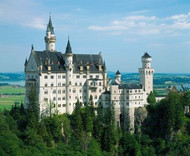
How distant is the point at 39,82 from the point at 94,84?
15760mm

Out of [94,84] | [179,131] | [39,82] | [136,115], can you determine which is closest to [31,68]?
[39,82]

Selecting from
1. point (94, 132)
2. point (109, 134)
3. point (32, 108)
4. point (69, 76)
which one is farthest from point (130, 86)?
point (32, 108)

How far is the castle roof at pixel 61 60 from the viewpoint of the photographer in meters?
86.0

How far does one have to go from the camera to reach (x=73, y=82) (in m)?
89.7

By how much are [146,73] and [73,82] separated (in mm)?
23325

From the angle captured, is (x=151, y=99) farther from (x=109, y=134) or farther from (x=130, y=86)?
(x=109, y=134)

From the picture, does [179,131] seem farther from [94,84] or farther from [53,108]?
[53,108]

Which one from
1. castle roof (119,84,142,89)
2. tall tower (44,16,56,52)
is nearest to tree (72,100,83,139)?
castle roof (119,84,142,89)

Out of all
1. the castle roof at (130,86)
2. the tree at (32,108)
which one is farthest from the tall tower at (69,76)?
the castle roof at (130,86)

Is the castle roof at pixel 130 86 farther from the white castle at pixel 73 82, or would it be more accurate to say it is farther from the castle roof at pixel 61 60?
the castle roof at pixel 61 60

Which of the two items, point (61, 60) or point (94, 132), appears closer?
point (94, 132)

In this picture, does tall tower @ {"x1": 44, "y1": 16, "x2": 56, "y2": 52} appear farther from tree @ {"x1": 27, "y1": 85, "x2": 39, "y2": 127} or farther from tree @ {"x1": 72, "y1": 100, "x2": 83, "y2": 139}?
tree @ {"x1": 72, "y1": 100, "x2": 83, "y2": 139}

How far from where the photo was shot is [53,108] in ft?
279

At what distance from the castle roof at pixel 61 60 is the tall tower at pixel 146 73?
13211 millimetres
